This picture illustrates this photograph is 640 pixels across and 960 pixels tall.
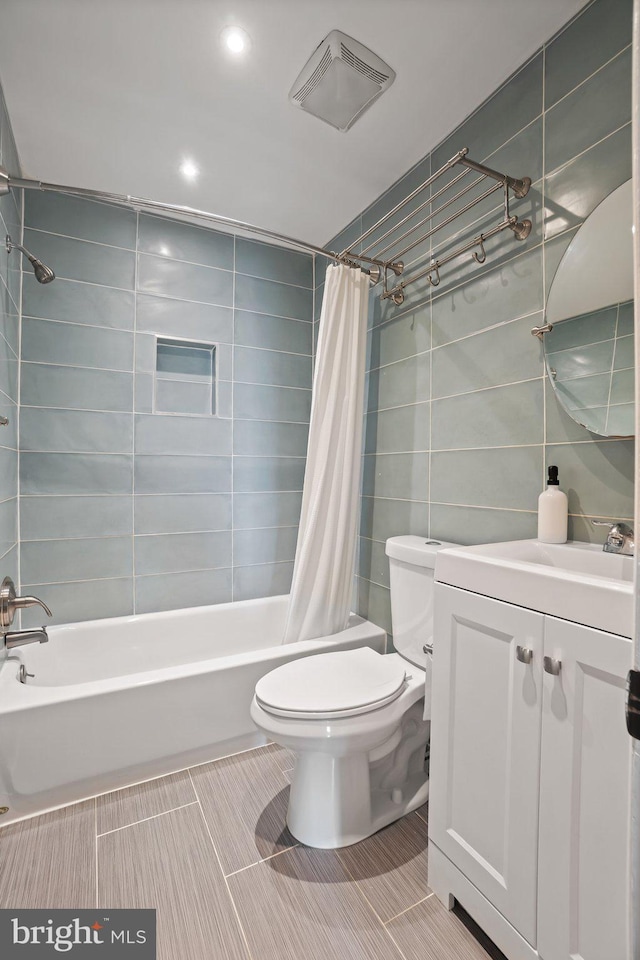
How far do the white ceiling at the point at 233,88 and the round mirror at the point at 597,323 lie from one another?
27.2 inches

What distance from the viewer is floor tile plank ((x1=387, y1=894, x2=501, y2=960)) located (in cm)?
106

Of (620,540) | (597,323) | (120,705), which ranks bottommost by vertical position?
(120,705)

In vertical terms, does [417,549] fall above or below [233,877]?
above

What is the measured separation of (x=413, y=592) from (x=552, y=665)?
0.80m

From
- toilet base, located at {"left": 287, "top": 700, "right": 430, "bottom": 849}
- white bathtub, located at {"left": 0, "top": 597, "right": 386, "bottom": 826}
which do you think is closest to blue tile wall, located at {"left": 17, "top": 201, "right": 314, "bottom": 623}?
white bathtub, located at {"left": 0, "top": 597, "right": 386, "bottom": 826}

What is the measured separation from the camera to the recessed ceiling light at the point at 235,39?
1.37 meters

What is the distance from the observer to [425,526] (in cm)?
188

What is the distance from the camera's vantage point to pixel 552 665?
0.89 m

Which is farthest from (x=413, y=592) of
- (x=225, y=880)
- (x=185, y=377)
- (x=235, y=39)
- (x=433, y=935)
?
(x=235, y=39)

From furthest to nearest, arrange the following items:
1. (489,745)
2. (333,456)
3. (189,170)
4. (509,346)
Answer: (333,456)
(189,170)
(509,346)
(489,745)

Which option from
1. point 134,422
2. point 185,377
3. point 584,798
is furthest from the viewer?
point 185,377

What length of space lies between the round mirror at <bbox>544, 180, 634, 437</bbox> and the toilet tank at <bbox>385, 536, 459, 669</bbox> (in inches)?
26.5

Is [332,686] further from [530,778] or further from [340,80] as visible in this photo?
[340,80]

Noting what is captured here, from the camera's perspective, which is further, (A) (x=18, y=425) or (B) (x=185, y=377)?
(B) (x=185, y=377)
